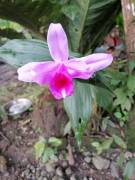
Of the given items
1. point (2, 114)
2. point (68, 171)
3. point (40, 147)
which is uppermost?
point (2, 114)

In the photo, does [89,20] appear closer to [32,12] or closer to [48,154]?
[32,12]

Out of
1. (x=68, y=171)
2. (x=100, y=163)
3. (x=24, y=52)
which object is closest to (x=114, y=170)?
(x=100, y=163)

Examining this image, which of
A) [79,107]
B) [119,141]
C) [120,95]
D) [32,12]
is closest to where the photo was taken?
[79,107]

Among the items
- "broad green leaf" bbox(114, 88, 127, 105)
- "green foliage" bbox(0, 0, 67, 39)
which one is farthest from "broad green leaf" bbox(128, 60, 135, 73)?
"green foliage" bbox(0, 0, 67, 39)

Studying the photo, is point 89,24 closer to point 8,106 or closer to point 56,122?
point 56,122

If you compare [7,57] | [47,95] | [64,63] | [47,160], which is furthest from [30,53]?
[47,160]

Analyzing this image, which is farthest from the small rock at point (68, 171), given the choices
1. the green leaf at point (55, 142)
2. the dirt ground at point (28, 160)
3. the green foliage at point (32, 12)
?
the green foliage at point (32, 12)

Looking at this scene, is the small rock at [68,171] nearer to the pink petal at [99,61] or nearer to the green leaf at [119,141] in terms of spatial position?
the green leaf at [119,141]

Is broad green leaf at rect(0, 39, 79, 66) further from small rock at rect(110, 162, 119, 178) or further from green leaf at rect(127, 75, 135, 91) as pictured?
small rock at rect(110, 162, 119, 178)
